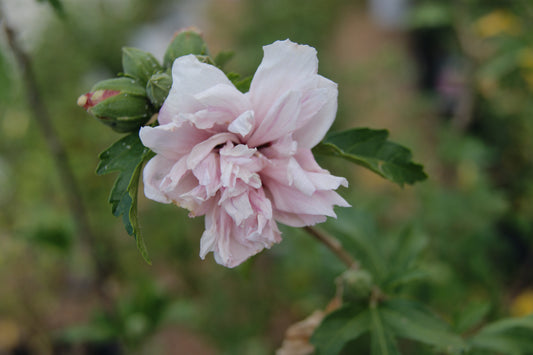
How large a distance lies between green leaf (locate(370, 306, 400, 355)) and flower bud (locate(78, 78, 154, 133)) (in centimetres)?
43

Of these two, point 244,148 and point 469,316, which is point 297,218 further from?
point 469,316

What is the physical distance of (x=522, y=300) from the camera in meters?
1.24

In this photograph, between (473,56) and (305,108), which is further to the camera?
(473,56)

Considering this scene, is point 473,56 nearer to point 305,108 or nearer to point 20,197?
point 305,108

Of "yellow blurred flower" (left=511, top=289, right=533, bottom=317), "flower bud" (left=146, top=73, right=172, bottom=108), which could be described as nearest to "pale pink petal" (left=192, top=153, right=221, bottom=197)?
"flower bud" (left=146, top=73, right=172, bottom=108)

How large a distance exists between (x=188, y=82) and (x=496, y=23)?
4.59 feet

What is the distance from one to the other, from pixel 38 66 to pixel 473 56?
1.82m

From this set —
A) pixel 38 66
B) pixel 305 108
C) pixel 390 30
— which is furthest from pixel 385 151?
pixel 390 30

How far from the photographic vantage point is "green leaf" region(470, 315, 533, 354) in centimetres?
74

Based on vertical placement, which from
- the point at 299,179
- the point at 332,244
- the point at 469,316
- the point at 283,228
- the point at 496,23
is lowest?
the point at 283,228

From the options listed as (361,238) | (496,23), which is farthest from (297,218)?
(496,23)

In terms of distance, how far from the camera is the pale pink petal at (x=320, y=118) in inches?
19.0

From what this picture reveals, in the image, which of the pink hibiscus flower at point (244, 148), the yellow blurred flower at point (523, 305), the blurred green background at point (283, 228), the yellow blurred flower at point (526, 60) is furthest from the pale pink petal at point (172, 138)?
the yellow blurred flower at point (526, 60)

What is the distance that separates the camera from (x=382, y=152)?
60 centimetres
